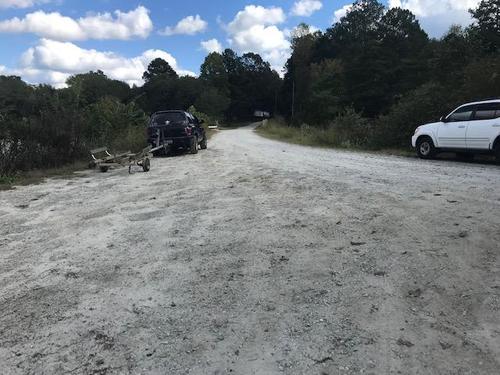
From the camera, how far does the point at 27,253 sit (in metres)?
6.08

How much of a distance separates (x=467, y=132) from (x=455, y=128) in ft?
1.61

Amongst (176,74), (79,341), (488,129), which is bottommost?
(79,341)

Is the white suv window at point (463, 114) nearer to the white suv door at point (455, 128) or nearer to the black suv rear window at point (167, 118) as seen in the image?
the white suv door at point (455, 128)

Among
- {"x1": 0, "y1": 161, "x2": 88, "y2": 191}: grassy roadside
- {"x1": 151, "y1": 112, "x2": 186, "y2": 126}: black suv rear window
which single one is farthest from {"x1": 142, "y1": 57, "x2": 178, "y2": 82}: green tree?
{"x1": 0, "y1": 161, "x2": 88, "y2": 191}: grassy roadside

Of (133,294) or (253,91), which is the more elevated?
(253,91)

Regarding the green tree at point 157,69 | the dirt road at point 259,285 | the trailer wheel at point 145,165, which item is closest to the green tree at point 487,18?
the trailer wheel at point 145,165

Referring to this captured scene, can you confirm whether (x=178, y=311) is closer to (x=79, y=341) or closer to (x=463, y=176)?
(x=79, y=341)

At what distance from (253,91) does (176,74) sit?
2316 centimetres

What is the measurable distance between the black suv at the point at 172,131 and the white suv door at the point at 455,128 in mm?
9189

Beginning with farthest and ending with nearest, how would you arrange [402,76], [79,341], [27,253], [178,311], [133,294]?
[402,76] < [27,253] < [133,294] < [178,311] < [79,341]

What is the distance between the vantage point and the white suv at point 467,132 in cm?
1395

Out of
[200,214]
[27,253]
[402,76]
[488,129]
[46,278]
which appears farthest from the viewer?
[402,76]

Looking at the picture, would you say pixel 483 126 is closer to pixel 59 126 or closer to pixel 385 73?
pixel 59 126

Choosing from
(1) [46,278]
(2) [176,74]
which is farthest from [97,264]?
(2) [176,74]
